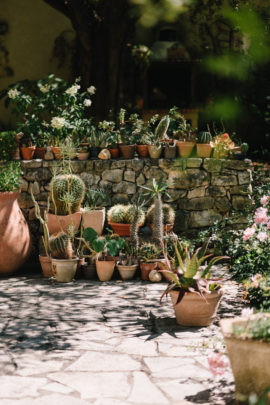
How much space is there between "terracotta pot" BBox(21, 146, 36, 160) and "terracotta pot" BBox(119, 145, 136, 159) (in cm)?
112

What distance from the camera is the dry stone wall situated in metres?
7.34

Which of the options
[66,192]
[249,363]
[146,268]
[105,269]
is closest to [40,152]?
[66,192]

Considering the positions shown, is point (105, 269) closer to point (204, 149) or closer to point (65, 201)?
point (65, 201)

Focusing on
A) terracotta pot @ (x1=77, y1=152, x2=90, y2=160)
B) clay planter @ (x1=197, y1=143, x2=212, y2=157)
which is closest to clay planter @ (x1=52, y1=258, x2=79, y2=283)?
terracotta pot @ (x1=77, y1=152, x2=90, y2=160)

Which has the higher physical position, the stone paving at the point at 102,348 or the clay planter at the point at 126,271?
the clay planter at the point at 126,271

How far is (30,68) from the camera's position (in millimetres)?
10516

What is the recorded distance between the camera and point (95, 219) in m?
7.01

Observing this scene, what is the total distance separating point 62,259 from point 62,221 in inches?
24.1

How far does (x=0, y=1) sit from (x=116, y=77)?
286 cm

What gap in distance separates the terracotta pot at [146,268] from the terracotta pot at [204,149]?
5.77ft

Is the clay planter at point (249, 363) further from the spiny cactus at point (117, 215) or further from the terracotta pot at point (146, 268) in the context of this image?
the spiny cactus at point (117, 215)

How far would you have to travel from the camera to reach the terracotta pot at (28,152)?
7.29 m

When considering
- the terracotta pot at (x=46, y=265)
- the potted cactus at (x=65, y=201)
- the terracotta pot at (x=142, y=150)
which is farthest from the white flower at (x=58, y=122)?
the terracotta pot at (x=46, y=265)

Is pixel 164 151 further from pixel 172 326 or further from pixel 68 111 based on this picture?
pixel 172 326
